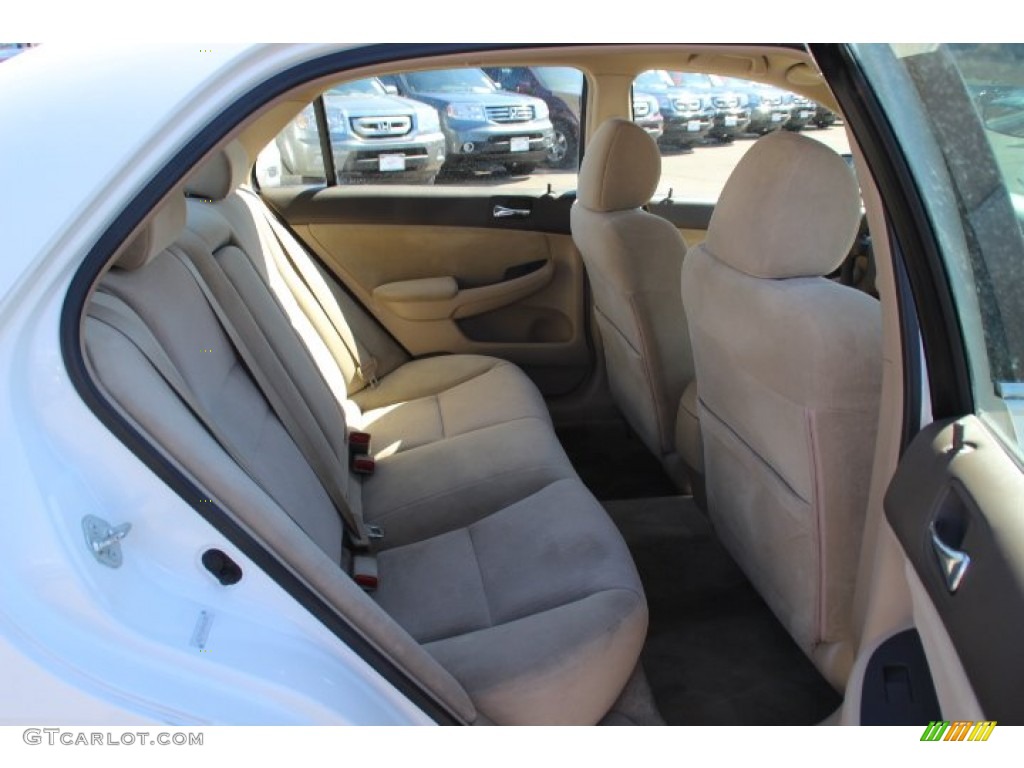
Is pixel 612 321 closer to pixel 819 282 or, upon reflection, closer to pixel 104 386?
pixel 819 282

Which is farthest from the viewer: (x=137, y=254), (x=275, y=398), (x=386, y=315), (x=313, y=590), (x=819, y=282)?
(x=386, y=315)

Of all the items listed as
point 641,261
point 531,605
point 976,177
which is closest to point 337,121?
point 641,261

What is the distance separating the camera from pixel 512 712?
1.28 meters

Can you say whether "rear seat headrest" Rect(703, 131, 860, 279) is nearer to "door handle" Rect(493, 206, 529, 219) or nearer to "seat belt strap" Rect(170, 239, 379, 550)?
"seat belt strap" Rect(170, 239, 379, 550)

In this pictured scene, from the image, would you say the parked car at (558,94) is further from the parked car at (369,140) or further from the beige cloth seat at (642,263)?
the beige cloth seat at (642,263)

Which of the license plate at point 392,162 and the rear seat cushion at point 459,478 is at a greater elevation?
the license plate at point 392,162

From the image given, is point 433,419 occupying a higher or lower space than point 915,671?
lower

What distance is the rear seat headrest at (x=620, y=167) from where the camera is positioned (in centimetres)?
222

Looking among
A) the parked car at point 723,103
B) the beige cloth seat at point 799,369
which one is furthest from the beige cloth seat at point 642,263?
the beige cloth seat at point 799,369

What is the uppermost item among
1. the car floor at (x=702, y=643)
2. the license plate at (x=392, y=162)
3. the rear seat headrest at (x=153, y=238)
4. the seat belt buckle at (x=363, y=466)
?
the rear seat headrest at (x=153, y=238)

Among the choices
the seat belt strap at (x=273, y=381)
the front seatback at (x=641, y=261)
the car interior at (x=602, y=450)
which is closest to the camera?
the car interior at (x=602, y=450)

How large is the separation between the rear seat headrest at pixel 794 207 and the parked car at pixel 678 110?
139 centimetres
